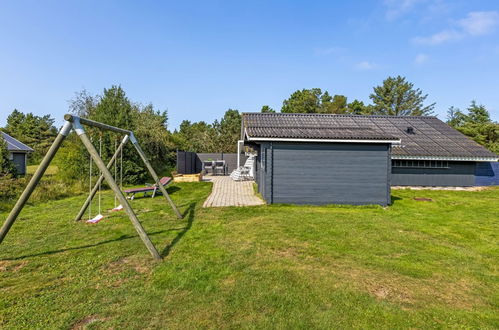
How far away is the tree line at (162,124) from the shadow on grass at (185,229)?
2.86 metres

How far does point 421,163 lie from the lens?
13969 mm

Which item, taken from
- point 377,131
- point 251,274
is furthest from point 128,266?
point 377,131

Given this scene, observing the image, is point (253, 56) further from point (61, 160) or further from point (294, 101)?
point (294, 101)

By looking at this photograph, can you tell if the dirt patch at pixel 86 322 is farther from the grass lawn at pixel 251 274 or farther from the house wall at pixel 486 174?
the house wall at pixel 486 174

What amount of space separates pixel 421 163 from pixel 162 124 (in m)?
21.2

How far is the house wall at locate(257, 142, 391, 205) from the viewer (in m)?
8.82

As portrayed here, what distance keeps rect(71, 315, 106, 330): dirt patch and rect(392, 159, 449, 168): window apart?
14.7 meters

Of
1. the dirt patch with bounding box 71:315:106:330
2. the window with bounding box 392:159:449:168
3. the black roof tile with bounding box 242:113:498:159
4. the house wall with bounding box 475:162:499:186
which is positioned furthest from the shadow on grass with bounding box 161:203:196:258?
the house wall with bounding box 475:162:499:186

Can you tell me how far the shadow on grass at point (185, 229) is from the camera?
14.9 ft

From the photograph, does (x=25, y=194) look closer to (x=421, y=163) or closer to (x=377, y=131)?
(x=377, y=131)

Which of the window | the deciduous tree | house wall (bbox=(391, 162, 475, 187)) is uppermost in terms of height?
the deciduous tree

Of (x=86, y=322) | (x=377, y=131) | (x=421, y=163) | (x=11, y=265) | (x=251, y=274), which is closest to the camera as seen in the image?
(x=86, y=322)

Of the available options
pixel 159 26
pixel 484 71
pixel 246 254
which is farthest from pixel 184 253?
pixel 484 71

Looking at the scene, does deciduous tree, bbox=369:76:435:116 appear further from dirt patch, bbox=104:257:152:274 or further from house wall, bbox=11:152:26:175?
house wall, bbox=11:152:26:175
